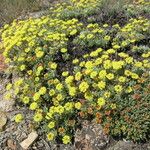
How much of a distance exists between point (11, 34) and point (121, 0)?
2.46m

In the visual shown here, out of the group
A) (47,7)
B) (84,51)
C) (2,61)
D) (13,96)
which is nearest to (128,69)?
(84,51)

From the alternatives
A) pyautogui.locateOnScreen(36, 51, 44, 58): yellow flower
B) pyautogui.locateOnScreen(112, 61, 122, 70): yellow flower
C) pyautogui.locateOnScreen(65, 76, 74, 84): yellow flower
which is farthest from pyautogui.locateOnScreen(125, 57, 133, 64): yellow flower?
pyautogui.locateOnScreen(36, 51, 44, 58): yellow flower

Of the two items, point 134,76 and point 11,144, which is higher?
point 134,76

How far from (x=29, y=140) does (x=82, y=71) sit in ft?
4.42

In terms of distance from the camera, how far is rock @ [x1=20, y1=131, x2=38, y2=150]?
19.6ft

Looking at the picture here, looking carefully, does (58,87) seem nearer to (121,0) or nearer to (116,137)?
(116,137)

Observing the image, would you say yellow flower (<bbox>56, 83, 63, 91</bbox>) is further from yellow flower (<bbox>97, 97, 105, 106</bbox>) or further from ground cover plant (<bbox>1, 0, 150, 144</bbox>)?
yellow flower (<bbox>97, 97, 105, 106</bbox>)

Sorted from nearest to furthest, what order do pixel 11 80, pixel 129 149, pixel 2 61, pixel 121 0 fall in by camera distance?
pixel 129 149 → pixel 11 80 → pixel 2 61 → pixel 121 0

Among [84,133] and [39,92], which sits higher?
[39,92]

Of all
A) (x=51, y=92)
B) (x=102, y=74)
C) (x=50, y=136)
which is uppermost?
(x=102, y=74)

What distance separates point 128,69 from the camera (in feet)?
20.7

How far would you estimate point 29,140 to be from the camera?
6023 mm

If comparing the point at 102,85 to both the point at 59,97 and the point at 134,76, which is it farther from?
the point at 59,97

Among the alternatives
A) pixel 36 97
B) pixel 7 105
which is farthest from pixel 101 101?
pixel 7 105
